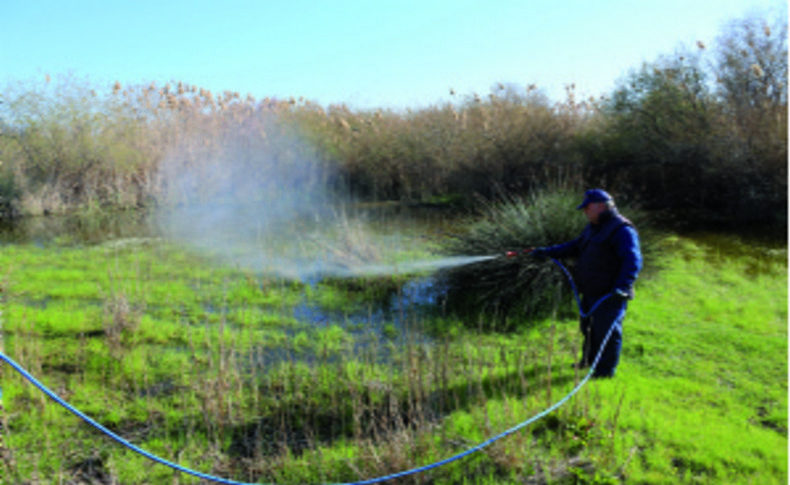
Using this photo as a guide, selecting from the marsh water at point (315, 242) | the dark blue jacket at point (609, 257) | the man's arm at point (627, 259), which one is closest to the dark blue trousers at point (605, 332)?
the dark blue jacket at point (609, 257)

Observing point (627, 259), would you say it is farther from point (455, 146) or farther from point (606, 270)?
point (455, 146)

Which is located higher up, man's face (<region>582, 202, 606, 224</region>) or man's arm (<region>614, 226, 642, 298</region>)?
man's face (<region>582, 202, 606, 224</region>)

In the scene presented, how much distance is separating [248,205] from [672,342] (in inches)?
620

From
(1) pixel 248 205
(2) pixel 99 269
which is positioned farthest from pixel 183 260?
(1) pixel 248 205

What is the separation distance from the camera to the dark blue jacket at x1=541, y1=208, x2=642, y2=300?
4.41 meters

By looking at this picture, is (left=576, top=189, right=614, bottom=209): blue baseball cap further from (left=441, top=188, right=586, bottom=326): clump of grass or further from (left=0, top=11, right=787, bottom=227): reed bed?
(left=0, top=11, right=787, bottom=227): reed bed

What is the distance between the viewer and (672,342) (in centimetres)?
595

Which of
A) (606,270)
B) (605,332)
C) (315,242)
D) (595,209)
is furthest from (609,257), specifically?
(315,242)

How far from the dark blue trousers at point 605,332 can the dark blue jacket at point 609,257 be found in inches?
5.0

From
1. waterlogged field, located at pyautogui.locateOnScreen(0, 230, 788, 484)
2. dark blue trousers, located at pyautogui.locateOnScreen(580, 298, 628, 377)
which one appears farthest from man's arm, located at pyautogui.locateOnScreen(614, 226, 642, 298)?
waterlogged field, located at pyautogui.locateOnScreen(0, 230, 788, 484)

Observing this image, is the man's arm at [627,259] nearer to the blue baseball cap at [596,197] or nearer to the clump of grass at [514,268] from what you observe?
the blue baseball cap at [596,197]

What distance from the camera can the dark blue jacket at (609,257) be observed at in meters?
4.41

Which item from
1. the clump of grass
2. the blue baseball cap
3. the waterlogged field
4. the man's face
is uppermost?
the blue baseball cap

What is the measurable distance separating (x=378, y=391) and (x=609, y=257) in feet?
7.19
